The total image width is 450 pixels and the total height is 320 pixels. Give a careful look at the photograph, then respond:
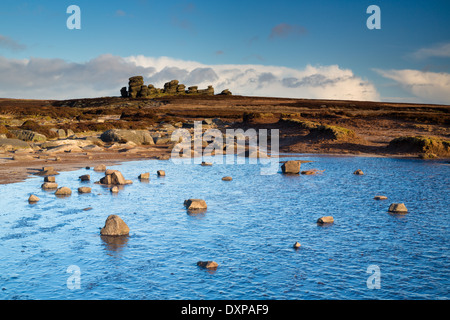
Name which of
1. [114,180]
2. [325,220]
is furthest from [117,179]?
[325,220]

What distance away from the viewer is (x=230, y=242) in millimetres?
10953

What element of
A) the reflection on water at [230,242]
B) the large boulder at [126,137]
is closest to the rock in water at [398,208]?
the reflection on water at [230,242]

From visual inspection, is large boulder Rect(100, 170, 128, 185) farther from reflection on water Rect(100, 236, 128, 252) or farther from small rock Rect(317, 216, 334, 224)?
small rock Rect(317, 216, 334, 224)

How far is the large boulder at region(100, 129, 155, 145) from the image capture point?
3806 centimetres

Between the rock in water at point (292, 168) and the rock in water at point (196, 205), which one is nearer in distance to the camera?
the rock in water at point (196, 205)

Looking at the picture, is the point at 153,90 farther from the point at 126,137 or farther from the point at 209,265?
the point at 209,265

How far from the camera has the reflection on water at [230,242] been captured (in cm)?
830

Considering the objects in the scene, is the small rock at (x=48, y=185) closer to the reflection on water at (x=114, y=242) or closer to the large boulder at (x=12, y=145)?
the reflection on water at (x=114, y=242)

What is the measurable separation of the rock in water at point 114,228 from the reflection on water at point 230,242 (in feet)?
0.82

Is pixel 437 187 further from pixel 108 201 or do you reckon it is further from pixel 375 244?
pixel 108 201

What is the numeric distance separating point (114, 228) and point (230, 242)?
3.20m

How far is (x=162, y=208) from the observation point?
14656mm

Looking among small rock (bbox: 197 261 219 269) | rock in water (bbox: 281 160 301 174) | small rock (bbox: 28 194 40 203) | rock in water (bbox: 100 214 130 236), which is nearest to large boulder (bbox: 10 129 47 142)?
small rock (bbox: 28 194 40 203)
